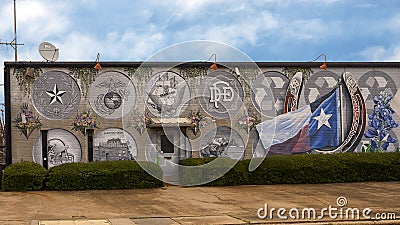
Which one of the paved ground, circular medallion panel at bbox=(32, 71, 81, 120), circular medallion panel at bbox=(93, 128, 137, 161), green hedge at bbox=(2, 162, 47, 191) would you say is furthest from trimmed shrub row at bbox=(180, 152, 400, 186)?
circular medallion panel at bbox=(32, 71, 81, 120)

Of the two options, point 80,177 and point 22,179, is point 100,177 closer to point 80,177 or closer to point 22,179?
point 80,177

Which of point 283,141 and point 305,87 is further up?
point 305,87

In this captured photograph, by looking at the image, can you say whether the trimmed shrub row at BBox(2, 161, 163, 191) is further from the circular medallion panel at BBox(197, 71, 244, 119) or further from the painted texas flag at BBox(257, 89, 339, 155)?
the painted texas flag at BBox(257, 89, 339, 155)

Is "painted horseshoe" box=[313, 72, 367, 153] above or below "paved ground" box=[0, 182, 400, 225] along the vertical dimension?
above

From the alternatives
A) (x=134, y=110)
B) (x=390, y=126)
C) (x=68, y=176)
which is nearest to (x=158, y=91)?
(x=134, y=110)

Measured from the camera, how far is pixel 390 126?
2316 centimetres

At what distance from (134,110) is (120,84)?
1.12 metres

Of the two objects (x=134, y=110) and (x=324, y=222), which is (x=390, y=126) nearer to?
(x=134, y=110)

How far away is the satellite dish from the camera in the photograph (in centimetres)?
2143

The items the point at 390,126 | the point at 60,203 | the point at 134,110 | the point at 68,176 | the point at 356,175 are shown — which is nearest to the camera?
the point at 60,203

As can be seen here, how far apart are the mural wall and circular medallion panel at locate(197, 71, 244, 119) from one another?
0.13 ft

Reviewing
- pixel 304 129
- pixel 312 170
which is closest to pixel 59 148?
pixel 312 170

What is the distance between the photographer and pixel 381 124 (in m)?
23.1

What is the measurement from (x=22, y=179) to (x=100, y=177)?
229 centimetres
